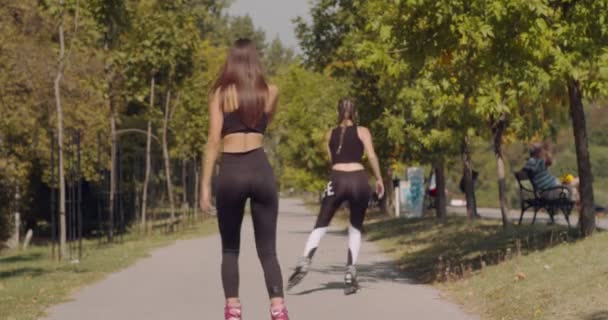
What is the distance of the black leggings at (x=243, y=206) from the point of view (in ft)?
26.8

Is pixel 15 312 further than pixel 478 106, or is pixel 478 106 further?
pixel 478 106

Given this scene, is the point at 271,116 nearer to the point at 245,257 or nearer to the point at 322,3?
the point at 245,257

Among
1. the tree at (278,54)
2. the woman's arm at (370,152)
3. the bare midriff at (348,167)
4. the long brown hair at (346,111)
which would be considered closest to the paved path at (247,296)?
the woman's arm at (370,152)

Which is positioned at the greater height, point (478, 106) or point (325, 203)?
point (478, 106)

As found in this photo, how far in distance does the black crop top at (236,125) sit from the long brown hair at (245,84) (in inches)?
1.0

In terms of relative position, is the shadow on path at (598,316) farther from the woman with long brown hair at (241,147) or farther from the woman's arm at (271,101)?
the woman's arm at (271,101)

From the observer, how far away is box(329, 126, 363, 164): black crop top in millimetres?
12492

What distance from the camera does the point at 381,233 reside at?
1169 inches

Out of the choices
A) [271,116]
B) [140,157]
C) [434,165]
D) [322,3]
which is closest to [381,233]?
[434,165]

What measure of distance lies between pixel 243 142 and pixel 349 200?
4.60 metres

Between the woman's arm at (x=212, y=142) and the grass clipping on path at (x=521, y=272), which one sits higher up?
the woman's arm at (x=212, y=142)

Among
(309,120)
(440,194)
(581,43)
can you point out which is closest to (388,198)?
(309,120)

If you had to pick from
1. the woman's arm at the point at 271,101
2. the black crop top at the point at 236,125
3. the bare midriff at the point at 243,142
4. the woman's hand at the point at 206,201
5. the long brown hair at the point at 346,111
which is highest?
the long brown hair at the point at 346,111

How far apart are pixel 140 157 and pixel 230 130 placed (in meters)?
45.3
